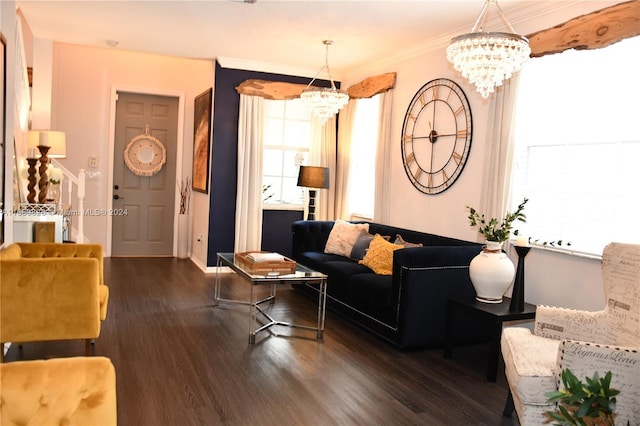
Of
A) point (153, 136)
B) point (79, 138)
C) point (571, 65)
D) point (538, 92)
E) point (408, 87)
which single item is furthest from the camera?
point (153, 136)

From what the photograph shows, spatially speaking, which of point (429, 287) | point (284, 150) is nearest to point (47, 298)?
point (429, 287)

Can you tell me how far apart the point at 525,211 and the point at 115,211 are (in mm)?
5547

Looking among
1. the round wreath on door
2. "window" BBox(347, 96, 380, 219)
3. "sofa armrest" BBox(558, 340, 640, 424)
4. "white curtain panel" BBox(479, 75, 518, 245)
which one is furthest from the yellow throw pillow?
the round wreath on door

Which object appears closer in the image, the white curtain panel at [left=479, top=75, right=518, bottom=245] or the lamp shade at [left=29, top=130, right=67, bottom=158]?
the white curtain panel at [left=479, top=75, right=518, bottom=245]

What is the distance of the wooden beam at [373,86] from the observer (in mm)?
5841

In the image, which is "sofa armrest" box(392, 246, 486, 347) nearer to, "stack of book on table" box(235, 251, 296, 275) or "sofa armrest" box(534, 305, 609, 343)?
"stack of book on table" box(235, 251, 296, 275)

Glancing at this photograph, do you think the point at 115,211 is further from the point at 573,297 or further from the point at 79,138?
the point at 573,297

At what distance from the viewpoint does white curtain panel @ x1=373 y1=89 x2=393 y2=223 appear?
5.84m

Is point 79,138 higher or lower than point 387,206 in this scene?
higher

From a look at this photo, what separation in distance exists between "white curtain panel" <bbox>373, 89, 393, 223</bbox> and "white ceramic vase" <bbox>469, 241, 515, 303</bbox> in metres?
2.19

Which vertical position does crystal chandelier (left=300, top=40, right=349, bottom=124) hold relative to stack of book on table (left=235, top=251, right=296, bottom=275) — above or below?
above

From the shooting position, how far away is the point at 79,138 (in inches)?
280

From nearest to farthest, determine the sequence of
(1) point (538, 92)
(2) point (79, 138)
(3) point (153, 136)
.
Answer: (1) point (538, 92)
(2) point (79, 138)
(3) point (153, 136)

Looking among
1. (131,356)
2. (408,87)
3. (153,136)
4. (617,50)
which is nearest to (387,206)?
(408,87)
